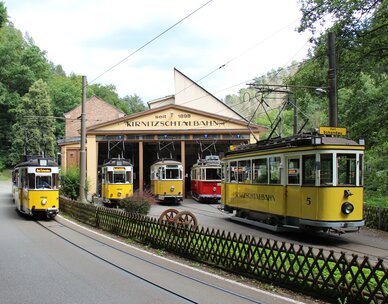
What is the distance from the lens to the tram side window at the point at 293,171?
1455 centimetres

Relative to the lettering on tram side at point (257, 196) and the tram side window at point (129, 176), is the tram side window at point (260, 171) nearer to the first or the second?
the lettering on tram side at point (257, 196)

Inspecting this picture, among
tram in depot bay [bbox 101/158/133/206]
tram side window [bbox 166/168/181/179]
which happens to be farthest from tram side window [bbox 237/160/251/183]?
tram side window [bbox 166/168/181/179]

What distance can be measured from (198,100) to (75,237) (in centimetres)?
3626

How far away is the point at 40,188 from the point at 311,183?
45.7 feet

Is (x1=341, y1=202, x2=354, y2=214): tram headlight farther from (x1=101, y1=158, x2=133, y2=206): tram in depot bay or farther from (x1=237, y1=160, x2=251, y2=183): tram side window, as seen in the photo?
(x1=101, y1=158, x2=133, y2=206): tram in depot bay

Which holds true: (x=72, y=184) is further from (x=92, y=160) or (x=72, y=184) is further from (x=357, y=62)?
(x=357, y=62)

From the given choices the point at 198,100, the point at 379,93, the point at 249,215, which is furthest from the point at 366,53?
the point at 198,100

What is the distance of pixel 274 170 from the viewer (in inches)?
632

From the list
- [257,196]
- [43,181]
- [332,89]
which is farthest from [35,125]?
[332,89]

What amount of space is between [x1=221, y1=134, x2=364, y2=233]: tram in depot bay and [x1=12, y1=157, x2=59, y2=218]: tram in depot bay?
10763 millimetres

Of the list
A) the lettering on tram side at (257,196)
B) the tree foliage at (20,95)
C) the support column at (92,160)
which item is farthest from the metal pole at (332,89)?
the tree foliage at (20,95)

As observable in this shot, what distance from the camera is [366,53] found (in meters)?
19.8

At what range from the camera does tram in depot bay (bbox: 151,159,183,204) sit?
32625 millimetres

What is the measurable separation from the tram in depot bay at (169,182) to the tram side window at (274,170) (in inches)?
668
